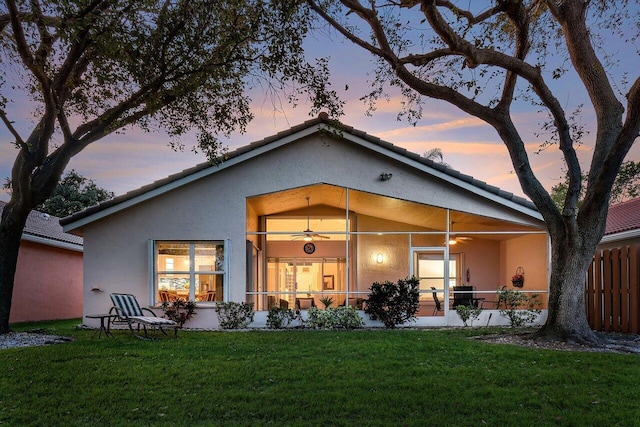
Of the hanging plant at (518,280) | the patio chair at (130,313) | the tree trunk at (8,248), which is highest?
the tree trunk at (8,248)

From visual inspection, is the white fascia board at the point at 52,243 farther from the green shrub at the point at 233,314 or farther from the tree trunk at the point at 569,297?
the tree trunk at the point at 569,297

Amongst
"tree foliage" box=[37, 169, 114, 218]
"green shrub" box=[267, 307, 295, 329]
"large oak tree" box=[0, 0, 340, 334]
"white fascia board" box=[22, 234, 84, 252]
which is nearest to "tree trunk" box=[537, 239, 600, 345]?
"large oak tree" box=[0, 0, 340, 334]

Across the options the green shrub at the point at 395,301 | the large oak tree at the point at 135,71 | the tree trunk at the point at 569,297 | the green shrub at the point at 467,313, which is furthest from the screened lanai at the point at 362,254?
the tree trunk at the point at 569,297

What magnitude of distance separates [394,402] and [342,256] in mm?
12956

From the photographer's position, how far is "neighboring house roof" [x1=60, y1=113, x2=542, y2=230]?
512 inches

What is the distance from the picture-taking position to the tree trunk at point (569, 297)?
978 cm

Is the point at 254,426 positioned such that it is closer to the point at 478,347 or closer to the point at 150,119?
the point at 478,347

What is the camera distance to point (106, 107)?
11.8 metres

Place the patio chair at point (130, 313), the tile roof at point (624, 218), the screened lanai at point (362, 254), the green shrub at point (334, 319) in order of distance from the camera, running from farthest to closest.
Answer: the screened lanai at point (362, 254), the green shrub at point (334, 319), the tile roof at point (624, 218), the patio chair at point (130, 313)

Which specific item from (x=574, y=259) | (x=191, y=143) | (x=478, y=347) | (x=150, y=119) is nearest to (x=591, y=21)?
(x=574, y=259)

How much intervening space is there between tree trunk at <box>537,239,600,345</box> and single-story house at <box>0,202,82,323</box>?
14646 millimetres

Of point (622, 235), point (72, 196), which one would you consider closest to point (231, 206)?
point (622, 235)

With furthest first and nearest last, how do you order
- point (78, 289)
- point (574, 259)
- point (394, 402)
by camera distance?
point (78, 289) < point (574, 259) < point (394, 402)

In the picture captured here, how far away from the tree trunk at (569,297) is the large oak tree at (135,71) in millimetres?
5520
